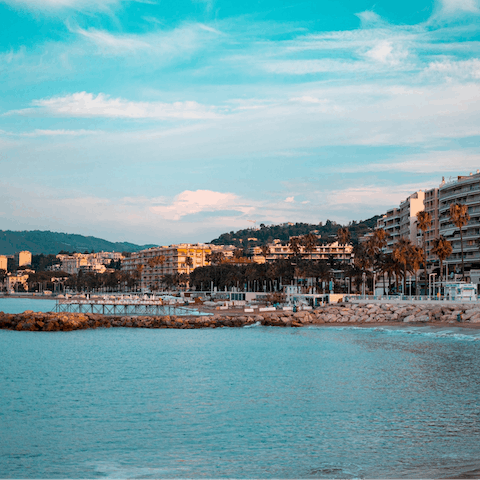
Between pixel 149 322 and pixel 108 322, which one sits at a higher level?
pixel 108 322

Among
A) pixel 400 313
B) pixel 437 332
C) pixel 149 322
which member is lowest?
A: pixel 149 322

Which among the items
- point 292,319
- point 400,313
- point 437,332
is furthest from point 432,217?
point 437,332

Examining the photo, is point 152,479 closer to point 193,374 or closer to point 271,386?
point 271,386

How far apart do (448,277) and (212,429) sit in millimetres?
84614

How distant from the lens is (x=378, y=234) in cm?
9681

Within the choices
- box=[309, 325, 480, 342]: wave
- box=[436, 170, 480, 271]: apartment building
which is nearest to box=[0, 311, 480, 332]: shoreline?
box=[309, 325, 480, 342]: wave

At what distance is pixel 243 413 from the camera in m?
22.5

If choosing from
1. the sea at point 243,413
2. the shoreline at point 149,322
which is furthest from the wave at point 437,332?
the sea at point 243,413

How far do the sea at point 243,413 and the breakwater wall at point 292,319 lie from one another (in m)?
20.1

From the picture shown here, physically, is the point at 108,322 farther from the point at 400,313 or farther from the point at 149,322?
the point at 400,313

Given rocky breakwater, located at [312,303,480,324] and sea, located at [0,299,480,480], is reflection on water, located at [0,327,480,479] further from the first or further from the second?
rocky breakwater, located at [312,303,480,324]

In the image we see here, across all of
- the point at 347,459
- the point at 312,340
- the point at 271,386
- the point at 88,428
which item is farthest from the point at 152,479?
the point at 312,340

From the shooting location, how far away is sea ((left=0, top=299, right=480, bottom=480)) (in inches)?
614

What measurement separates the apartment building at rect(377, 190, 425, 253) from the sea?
70.2 meters
